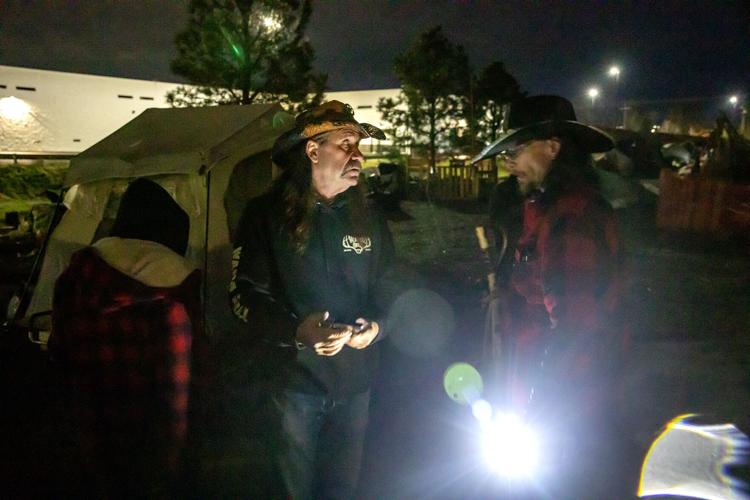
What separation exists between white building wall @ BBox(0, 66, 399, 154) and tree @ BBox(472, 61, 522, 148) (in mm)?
5152

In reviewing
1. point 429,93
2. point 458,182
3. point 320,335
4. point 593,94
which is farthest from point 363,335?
point 593,94

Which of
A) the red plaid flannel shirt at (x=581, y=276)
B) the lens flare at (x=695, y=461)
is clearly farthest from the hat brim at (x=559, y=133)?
the lens flare at (x=695, y=461)

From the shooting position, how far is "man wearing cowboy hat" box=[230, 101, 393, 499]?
1.92 m

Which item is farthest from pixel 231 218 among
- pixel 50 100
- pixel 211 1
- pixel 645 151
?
pixel 50 100

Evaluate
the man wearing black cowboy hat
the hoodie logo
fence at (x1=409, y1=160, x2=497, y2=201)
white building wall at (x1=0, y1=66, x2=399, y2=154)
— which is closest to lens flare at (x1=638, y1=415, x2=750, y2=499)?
the man wearing black cowboy hat

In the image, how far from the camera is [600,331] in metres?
2.07

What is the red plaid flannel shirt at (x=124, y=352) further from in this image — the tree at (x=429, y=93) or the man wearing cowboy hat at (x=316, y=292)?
the tree at (x=429, y=93)

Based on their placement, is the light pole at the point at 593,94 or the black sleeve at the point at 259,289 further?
the light pole at the point at 593,94

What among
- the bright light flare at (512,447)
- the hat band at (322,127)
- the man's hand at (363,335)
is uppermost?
the hat band at (322,127)

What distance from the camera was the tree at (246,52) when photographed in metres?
12.6

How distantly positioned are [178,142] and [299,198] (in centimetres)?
354

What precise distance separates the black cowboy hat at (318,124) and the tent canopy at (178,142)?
2.74 meters

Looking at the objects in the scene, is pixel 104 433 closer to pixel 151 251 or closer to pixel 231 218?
pixel 151 251

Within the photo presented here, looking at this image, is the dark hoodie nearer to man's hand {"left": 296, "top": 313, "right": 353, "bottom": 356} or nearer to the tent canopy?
man's hand {"left": 296, "top": 313, "right": 353, "bottom": 356}
